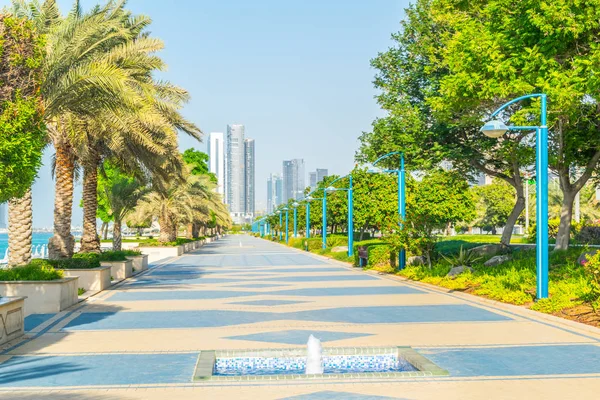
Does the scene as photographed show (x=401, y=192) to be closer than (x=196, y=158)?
Yes

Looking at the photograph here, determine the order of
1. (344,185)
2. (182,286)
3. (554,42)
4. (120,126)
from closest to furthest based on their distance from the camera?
(554,42), (120,126), (182,286), (344,185)

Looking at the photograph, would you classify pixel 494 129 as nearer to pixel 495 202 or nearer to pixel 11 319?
pixel 11 319

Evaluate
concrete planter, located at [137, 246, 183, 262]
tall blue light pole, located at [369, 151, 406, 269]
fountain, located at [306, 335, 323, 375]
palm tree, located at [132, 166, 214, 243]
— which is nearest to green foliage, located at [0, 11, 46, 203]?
fountain, located at [306, 335, 323, 375]

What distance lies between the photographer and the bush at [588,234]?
35250 millimetres

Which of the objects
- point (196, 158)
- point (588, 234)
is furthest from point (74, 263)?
point (196, 158)

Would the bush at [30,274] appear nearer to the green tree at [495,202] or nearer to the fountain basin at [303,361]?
the fountain basin at [303,361]

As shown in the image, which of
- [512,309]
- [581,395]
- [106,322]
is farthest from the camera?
[512,309]

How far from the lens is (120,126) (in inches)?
808

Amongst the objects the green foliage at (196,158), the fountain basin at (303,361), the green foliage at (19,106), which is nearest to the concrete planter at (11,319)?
the green foliage at (19,106)

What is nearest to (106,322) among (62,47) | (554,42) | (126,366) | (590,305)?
(126,366)

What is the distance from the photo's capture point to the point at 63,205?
21.4 m

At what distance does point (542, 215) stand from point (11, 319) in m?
11.2

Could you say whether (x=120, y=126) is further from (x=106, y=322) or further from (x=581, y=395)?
(x=581, y=395)

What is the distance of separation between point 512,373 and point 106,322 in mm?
8332
